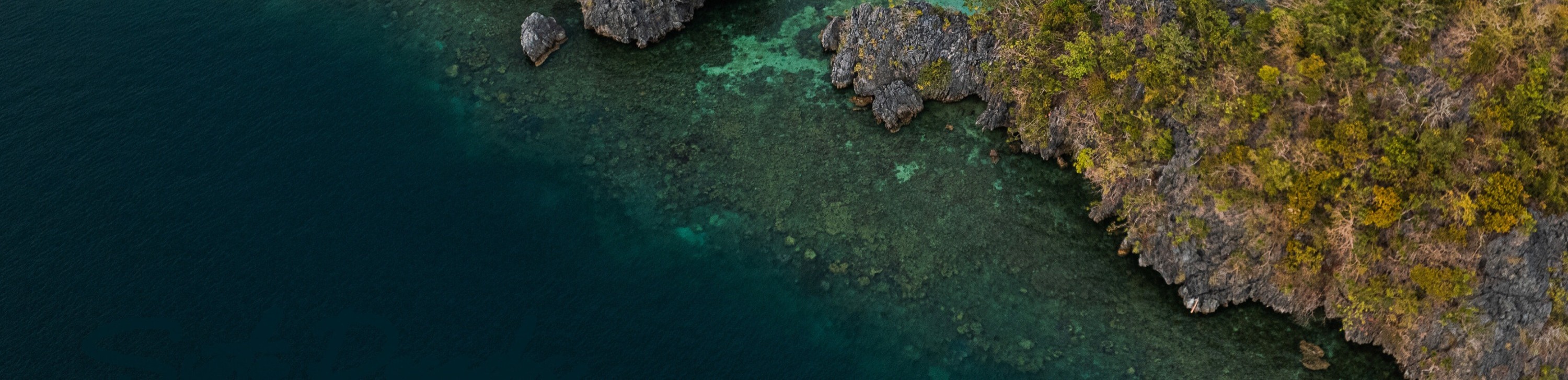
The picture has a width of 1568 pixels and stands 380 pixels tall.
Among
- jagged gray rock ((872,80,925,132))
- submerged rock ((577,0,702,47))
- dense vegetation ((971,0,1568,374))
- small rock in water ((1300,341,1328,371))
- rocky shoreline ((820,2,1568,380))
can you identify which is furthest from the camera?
submerged rock ((577,0,702,47))

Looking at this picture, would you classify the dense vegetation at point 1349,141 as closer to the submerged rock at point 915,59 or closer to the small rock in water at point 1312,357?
the small rock in water at point 1312,357

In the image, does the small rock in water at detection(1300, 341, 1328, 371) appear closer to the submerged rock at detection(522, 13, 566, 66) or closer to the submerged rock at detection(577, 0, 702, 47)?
the submerged rock at detection(577, 0, 702, 47)

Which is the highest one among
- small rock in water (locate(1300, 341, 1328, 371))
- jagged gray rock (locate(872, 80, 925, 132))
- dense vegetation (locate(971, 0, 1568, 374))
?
dense vegetation (locate(971, 0, 1568, 374))

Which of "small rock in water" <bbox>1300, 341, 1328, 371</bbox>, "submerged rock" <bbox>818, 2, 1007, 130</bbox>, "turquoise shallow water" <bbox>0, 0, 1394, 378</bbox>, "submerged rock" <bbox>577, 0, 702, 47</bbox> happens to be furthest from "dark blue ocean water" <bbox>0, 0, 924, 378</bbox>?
"small rock in water" <bbox>1300, 341, 1328, 371</bbox>

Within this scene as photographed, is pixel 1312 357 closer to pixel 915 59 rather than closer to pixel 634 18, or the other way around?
pixel 915 59

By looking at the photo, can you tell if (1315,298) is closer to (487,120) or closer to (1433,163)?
(1433,163)

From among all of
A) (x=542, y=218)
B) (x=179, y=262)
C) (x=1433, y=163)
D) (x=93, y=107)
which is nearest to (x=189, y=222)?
(x=179, y=262)
